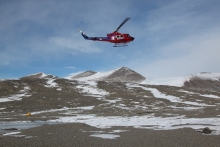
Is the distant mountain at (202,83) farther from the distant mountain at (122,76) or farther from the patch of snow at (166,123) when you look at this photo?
the patch of snow at (166,123)

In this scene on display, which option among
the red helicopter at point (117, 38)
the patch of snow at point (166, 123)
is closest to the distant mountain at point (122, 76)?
the red helicopter at point (117, 38)

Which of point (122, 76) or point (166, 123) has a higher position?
point (122, 76)

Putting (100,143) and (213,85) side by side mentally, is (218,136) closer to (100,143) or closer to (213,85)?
(100,143)

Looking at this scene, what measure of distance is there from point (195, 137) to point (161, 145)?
2.51 m

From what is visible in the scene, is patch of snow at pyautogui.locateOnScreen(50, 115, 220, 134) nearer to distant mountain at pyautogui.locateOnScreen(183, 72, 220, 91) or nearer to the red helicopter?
the red helicopter

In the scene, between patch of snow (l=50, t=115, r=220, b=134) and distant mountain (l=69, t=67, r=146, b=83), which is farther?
distant mountain (l=69, t=67, r=146, b=83)

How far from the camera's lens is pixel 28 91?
185 ft

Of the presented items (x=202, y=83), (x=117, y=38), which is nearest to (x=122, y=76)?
(x=202, y=83)

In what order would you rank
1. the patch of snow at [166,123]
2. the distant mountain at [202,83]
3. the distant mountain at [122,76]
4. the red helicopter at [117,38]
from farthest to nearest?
the distant mountain at [122,76], the distant mountain at [202,83], the red helicopter at [117,38], the patch of snow at [166,123]

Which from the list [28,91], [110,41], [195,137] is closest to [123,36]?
[110,41]

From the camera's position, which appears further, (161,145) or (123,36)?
(123,36)

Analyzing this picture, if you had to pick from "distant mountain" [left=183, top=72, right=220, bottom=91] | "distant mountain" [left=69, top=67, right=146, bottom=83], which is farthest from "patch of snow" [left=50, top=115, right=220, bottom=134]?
"distant mountain" [left=69, top=67, right=146, bottom=83]

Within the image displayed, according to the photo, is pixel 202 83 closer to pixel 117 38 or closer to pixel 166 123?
pixel 117 38

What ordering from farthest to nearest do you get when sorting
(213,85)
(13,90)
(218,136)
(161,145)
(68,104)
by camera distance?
(213,85)
(13,90)
(68,104)
(218,136)
(161,145)
